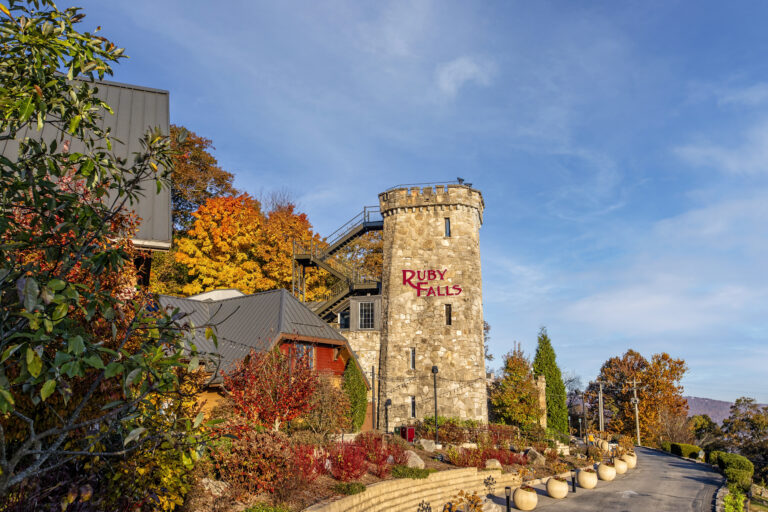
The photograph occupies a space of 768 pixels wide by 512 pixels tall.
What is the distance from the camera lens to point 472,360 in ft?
111

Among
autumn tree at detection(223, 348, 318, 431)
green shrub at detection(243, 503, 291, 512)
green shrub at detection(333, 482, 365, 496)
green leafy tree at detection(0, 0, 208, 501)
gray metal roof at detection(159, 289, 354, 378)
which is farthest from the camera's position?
gray metal roof at detection(159, 289, 354, 378)

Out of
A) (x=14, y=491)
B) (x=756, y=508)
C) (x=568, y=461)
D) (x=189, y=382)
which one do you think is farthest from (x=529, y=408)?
(x=14, y=491)

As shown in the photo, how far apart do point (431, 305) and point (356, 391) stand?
9.78 meters

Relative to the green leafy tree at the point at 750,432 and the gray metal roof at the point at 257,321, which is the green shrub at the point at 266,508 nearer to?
the gray metal roof at the point at 257,321

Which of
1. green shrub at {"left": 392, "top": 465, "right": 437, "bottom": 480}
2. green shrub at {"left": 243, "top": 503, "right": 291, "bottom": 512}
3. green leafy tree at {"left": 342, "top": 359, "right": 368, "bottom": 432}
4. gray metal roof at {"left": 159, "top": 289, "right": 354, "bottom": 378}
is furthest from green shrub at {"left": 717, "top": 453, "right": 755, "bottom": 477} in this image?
green shrub at {"left": 243, "top": 503, "right": 291, "bottom": 512}

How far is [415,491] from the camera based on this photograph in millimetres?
16516

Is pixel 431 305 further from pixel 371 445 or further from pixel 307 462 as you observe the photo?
pixel 307 462

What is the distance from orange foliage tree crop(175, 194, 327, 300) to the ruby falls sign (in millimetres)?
9424

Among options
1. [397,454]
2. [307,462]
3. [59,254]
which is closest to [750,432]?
[397,454]

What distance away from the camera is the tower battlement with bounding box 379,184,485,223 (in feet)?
120

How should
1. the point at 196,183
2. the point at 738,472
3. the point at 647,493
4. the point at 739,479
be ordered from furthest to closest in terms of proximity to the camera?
the point at 196,183 → the point at 738,472 → the point at 739,479 → the point at 647,493

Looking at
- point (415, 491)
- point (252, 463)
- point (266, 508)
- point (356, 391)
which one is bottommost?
point (415, 491)

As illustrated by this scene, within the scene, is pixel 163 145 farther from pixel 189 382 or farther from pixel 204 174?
pixel 204 174

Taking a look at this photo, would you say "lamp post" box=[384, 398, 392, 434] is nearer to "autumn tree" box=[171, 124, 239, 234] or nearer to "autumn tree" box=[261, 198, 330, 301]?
"autumn tree" box=[261, 198, 330, 301]
